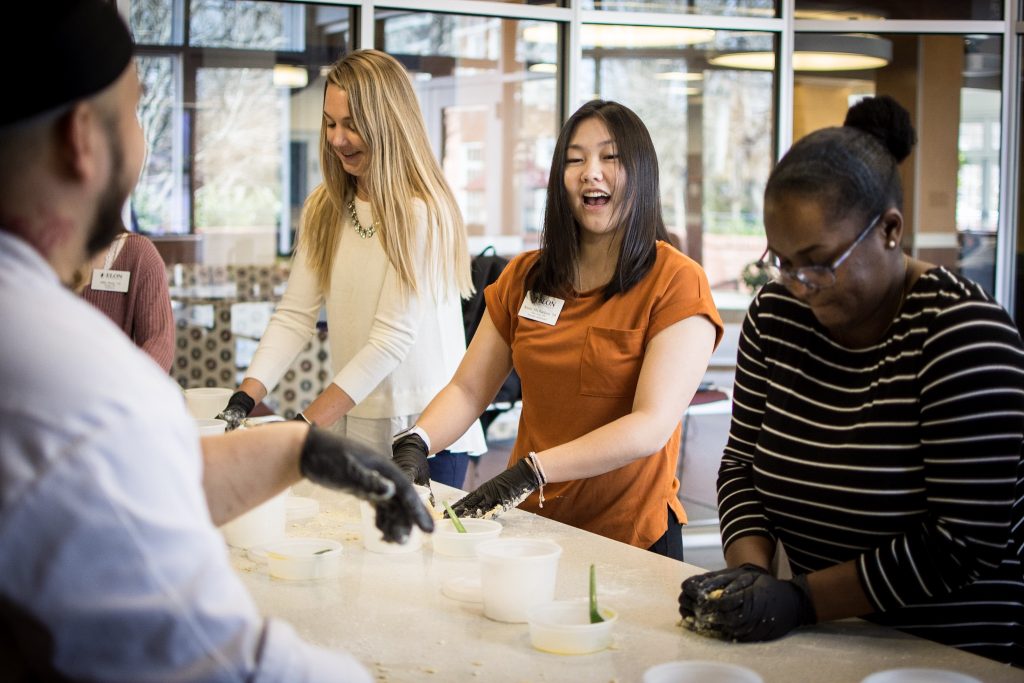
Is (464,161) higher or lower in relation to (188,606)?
higher

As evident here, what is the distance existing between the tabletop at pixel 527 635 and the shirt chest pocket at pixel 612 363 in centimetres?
43

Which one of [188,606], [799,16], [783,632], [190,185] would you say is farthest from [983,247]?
[188,606]

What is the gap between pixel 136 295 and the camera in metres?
3.11

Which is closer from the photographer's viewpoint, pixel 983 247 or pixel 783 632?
pixel 783 632

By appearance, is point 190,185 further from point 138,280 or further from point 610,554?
point 610,554

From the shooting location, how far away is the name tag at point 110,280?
10.1 ft

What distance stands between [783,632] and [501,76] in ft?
15.7

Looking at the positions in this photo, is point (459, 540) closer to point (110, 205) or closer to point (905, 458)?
point (905, 458)

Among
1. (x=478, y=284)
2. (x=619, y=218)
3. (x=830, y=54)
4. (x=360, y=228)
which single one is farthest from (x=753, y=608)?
(x=830, y=54)

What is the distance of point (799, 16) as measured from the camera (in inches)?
247

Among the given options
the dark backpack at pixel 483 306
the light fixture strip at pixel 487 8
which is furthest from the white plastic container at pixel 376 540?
the light fixture strip at pixel 487 8

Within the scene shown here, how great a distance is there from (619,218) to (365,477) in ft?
4.19

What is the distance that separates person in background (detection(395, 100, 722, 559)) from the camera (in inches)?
88.0

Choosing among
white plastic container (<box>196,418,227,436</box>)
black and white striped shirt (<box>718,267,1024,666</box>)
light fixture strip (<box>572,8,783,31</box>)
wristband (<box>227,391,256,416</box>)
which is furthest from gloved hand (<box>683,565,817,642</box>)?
light fixture strip (<box>572,8,783,31</box>)
